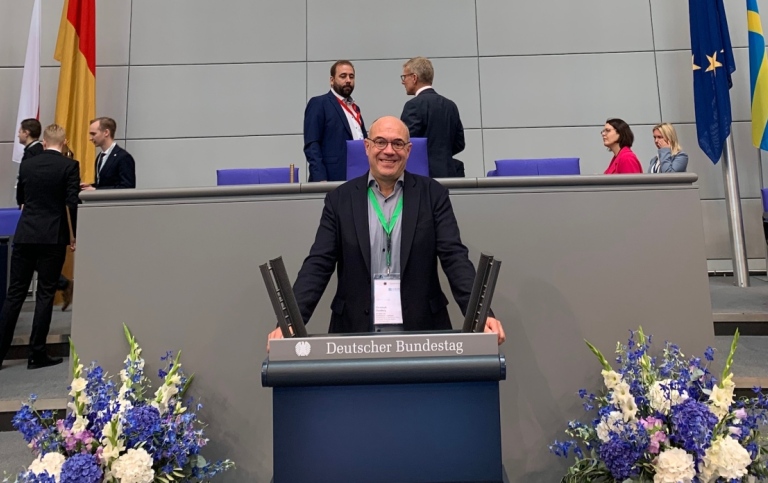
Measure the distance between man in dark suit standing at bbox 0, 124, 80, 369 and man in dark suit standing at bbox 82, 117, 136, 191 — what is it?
25cm

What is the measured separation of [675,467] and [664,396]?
0.20 m

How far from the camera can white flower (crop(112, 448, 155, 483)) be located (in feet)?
4.94

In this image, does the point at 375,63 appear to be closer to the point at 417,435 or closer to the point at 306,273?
the point at 306,273

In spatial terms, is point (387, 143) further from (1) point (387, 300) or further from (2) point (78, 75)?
(2) point (78, 75)

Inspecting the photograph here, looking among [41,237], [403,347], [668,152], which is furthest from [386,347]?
[668,152]

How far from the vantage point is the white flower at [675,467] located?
4.85 feet

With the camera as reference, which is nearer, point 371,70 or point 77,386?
point 77,386

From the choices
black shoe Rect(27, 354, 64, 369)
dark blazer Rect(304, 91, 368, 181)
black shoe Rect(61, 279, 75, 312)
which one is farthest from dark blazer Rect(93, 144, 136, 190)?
black shoe Rect(61, 279, 75, 312)

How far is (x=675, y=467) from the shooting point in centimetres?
148

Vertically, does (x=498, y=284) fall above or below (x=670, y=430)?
above

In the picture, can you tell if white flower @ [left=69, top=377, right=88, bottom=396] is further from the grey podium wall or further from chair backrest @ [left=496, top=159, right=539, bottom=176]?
chair backrest @ [left=496, top=159, right=539, bottom=176]

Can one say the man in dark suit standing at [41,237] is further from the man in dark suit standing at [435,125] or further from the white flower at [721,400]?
the white flower at [721,400]

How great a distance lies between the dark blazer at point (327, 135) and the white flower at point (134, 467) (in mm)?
2065

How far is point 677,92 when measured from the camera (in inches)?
207
